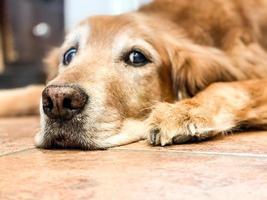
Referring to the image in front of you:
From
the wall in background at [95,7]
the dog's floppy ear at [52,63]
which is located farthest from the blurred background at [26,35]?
the dog's floppy ear at [52,63]

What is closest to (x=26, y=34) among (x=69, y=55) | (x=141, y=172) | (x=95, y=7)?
(x=95, y=7)

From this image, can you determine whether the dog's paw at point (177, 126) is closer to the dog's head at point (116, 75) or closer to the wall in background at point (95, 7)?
the dog's head at point (116, 75)

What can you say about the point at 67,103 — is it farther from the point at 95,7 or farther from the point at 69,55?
the point at 95,7

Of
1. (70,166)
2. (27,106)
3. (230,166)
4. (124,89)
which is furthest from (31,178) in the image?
(27,106)

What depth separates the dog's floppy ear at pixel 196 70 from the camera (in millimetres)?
1861

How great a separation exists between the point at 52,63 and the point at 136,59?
58 cm

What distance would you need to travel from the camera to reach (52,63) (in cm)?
222

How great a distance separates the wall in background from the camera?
11.4 ft

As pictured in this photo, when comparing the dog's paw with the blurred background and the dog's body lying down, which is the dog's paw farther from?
the blurred background

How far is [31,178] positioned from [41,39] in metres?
4.19

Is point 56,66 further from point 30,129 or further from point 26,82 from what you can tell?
point 26,82

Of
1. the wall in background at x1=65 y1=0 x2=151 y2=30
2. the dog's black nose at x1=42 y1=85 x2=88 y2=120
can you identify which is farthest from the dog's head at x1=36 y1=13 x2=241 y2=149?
the wall in background at x1=65 y1=0 x2=151 y2=30

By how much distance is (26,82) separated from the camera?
16.3 feet

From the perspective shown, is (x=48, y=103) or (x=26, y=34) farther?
(x=26, y=34)
